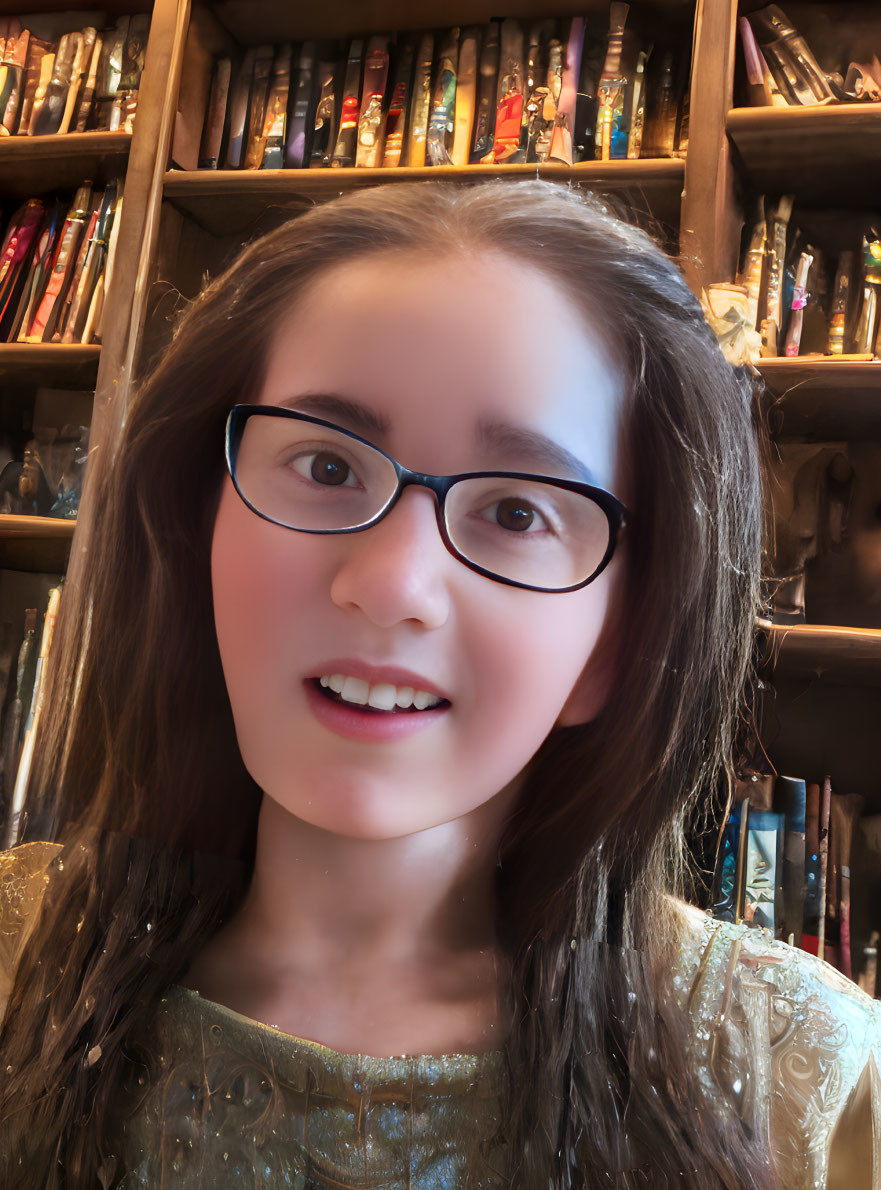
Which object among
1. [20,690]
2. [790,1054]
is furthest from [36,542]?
[790,1054]

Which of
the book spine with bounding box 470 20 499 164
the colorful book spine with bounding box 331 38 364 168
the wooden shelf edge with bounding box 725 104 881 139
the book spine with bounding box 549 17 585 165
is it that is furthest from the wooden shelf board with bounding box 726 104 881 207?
the colorful book spine with bounding box 331 38 364 168

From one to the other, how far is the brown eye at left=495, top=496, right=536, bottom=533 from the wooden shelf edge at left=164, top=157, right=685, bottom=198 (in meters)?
1.15

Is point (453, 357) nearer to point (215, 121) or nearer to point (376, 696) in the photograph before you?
point (376, 696)

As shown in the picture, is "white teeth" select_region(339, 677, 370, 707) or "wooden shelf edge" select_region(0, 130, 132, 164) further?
"wooden shelf edge" select_region(0, 130, 132, 164)

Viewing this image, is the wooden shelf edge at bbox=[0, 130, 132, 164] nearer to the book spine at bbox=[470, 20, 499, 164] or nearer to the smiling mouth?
the book spine at bbox=[470, 20, 499, 164]

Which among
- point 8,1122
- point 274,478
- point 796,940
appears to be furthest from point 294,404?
point 796,940

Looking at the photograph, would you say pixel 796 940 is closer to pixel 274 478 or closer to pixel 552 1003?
pixel 552 1003

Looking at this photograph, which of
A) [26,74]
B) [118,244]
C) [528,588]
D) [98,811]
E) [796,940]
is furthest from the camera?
[26,74]

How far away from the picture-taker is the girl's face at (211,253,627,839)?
1.41 feet

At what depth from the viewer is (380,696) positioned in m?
0.43

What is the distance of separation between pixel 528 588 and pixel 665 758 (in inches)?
5.9

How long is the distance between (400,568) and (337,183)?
133cm

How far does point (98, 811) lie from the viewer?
565 mm

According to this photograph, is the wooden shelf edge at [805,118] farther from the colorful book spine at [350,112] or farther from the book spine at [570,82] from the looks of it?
the colorful book spine at [350,112]
